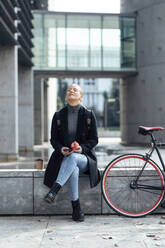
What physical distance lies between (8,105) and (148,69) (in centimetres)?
1059

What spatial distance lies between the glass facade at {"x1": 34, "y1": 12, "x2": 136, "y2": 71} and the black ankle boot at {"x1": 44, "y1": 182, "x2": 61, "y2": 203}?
18706mm

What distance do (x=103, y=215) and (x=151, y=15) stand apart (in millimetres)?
19691

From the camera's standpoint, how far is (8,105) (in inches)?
602

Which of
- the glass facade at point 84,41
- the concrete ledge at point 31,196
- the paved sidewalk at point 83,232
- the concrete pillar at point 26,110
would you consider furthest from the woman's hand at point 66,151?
the glass facade at point 84,41

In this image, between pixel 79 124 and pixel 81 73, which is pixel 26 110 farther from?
pixel 79 124

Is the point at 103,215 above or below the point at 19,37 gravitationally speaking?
below

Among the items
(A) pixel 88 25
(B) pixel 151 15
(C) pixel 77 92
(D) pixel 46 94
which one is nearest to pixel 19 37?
(A) pixel 88 25

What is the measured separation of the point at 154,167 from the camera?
4.80 m

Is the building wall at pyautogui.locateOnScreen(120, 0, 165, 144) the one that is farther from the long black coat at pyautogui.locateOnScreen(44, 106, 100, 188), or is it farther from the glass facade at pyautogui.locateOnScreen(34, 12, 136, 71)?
the long black coat at pyautogui.locateOnScreen(44, 106, 100, 188)

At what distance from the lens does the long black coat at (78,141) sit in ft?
15.4

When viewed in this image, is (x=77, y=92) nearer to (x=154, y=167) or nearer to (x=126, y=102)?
(x=154, y=167)

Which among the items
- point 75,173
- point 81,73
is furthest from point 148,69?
point 75,173

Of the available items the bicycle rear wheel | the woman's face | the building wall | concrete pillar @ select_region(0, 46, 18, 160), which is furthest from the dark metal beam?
the bicycle rear wheel

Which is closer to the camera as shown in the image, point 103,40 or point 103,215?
point 103,215
